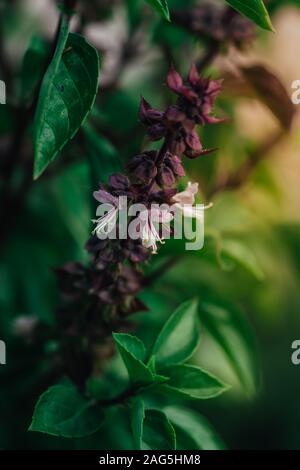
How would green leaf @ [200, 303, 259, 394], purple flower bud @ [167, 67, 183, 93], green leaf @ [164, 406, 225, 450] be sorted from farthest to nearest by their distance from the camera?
green leaf @ [200, 303, 259, 394]
green leaf @ [164, 406, 225, 450]
purple flower bud @ [167, 67, 183, 93]

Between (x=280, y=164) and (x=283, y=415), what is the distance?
1118mm

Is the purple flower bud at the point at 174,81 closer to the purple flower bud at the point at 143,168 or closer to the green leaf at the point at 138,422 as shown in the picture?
the purple flower bud at the point at 143,168

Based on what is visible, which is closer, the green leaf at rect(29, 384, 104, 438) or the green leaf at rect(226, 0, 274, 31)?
the green leaf at rect(226, 0, 274, 31)

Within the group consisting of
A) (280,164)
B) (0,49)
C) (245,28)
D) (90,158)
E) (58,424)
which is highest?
(0,49)

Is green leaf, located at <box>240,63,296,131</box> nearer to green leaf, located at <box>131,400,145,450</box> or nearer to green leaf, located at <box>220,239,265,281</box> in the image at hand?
green leaf, located at <box>220,239,265,281</box>

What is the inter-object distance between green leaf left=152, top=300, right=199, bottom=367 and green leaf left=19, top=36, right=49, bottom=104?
0.44 m

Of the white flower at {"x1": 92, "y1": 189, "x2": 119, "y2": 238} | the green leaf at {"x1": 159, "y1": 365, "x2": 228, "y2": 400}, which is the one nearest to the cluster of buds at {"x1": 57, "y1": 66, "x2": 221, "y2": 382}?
the white flower at {"x1": 92, "y1": 189, "x2": 119, "y2": 238}

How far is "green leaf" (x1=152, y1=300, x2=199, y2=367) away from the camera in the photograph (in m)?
0.99

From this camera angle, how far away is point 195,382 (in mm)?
944

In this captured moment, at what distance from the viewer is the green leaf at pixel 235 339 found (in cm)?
120

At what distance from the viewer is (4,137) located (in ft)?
4.89

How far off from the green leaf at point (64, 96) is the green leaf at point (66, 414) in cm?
34
